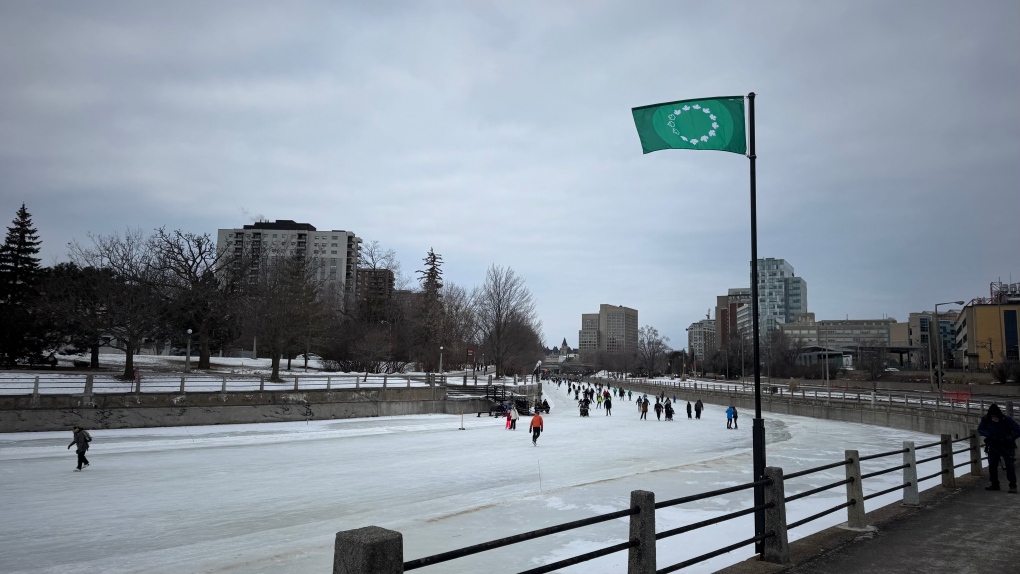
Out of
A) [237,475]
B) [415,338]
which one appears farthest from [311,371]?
[237,475]

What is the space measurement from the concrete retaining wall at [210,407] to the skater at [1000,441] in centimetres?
2996

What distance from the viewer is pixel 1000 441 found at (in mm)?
11328

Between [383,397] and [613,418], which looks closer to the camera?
[383,397]

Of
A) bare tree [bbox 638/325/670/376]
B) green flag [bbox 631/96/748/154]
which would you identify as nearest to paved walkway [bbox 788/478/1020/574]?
green flag [bbox 631/96/748/154]

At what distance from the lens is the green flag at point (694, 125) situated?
9.53 metres

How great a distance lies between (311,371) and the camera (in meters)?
59.4

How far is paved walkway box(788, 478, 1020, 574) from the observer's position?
6.71 metres

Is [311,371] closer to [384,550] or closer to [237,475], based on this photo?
[237,475]

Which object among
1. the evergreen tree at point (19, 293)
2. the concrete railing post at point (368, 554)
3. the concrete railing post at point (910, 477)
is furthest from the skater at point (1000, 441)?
the evergreen tree at point (19, 293)

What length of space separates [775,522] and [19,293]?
55423 millimetres

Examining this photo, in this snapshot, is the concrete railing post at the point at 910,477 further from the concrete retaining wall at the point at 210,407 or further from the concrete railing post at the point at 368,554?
the concrete retaining wall at the point at 210,407

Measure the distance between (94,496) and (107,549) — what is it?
5.23 meters

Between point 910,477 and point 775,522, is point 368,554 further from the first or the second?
point 910,477

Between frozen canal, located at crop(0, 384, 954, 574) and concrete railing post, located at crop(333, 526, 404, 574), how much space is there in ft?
17.8
